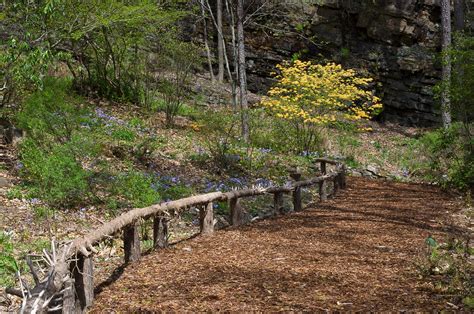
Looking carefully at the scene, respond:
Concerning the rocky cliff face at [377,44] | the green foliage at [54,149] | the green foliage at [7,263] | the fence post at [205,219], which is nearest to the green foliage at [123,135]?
the green foliage at [54,149]

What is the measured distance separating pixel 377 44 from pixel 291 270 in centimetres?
2244

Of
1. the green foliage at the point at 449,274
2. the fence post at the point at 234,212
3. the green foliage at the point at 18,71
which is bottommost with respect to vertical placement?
the fence post at the point at 234,212

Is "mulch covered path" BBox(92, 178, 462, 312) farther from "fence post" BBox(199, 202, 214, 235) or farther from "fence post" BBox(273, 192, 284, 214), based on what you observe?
"fence post" BBox(273, 192, 284, 214)

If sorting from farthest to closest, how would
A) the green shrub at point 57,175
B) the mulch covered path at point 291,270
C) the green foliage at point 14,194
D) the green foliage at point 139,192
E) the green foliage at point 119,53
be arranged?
the green foliage at point 119,53, the green foliage at point 14,194, the green shrub at point 57,175, the green foliage at point 139,192, the mulch covered path at point 291,270

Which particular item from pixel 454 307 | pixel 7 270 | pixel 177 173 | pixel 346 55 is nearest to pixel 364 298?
pixel 454 307

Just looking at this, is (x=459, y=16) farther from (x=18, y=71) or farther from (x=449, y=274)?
(x=449, y=274)

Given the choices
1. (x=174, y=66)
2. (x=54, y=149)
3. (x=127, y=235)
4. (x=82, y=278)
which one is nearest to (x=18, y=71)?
(x=54, y=149)

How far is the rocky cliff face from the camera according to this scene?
2442cm

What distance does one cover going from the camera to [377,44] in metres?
25.5

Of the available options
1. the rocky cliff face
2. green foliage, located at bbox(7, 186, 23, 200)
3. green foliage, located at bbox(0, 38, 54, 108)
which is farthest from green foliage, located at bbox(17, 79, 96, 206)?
Answer: the rocky cliff face

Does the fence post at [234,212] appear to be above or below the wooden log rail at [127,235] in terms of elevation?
below

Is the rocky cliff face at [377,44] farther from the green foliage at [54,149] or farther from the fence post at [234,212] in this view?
the fence post at [234,212]

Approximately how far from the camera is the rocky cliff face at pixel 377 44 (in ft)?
80.1

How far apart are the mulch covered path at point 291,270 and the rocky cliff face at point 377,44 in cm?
1715
